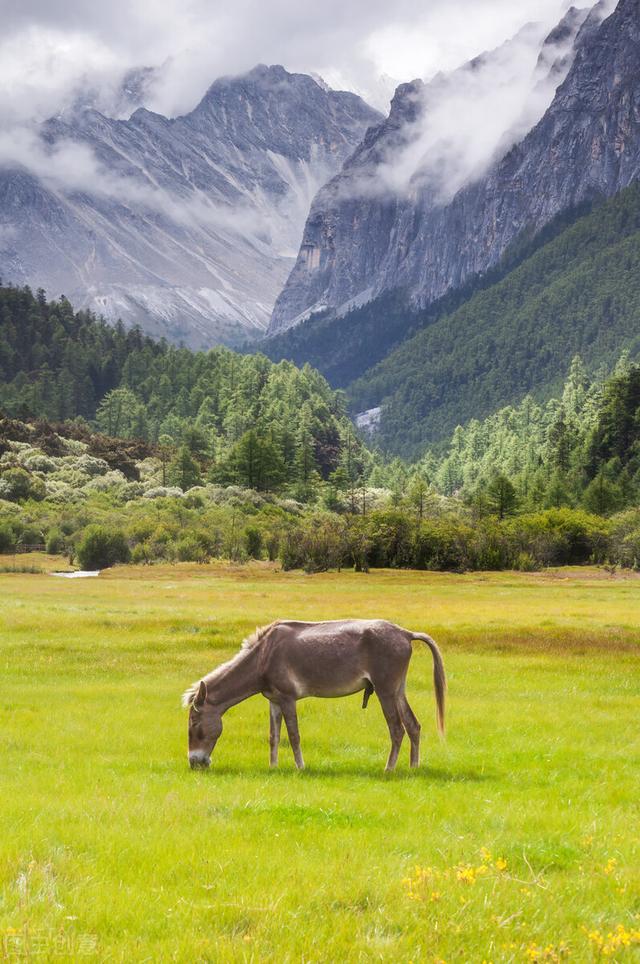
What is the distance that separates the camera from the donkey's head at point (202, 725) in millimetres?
15453

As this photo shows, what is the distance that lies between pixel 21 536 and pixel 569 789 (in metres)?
129

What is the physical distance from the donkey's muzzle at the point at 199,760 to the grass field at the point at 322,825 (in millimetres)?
204

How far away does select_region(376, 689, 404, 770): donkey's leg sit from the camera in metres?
15.0

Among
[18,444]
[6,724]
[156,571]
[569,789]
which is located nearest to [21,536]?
[156,571]

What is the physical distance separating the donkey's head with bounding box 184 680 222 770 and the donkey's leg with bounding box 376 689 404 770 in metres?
3.23

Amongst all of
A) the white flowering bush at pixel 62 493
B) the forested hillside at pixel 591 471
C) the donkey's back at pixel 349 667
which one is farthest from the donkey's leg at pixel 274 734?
the white flowering bush at pixel 62 493

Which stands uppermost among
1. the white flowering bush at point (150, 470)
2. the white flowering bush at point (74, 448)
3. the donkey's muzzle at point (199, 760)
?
the white flowering bush at point (74, 448)

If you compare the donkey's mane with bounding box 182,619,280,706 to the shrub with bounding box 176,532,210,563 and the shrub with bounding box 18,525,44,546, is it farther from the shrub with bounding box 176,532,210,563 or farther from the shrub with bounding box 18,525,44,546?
the shrub with bounding box 18,525,44,546

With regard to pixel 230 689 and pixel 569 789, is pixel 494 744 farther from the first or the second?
pixel 230 689

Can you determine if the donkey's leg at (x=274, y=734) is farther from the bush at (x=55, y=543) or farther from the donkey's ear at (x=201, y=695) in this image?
the bush at (x=55, y=543)

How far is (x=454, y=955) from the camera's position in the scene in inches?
267

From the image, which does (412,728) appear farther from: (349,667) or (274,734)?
(274,734)

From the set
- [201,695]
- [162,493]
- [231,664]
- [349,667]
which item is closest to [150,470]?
[162,493]

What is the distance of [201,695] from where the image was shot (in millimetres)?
15484
